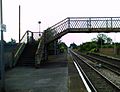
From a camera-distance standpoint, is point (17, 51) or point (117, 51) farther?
point (117, 51)

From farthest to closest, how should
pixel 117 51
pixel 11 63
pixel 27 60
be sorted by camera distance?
pixel 117 51
pixel 27 60
pixel 11 63

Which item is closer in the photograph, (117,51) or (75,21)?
(75,21)

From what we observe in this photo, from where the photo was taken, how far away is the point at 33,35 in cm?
3438

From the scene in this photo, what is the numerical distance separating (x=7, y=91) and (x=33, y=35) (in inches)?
899

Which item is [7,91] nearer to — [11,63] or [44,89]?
[44,89]

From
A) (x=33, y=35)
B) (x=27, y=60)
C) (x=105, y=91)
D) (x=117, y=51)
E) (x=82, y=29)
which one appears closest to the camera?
(x=105, y=91)

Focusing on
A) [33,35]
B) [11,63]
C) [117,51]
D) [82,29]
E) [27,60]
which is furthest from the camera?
[117,51]

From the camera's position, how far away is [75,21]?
29578mm

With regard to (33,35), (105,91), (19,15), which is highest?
(19,15)

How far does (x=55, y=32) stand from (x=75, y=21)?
7.39 ft

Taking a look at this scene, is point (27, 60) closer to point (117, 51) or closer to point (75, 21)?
point (75, 21)

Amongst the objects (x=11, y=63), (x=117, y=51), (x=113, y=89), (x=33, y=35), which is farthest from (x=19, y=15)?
(x=117, y=51)

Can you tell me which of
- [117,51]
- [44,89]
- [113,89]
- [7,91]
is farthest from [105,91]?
[117,51]

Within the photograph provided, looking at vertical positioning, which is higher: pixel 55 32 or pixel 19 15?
pixel 19 15
